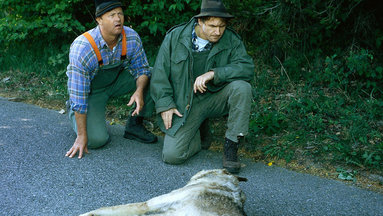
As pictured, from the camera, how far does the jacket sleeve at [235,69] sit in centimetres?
368

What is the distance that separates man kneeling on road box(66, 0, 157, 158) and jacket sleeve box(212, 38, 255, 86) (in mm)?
928

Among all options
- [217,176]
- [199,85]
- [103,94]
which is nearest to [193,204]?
[217,176]

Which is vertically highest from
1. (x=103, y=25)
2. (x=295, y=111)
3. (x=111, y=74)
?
(x=103, y=25)

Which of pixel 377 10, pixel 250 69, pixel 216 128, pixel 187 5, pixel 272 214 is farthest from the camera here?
pixel 187 5

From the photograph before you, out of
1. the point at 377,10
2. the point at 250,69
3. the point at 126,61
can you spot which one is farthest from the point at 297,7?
the point at 126,61

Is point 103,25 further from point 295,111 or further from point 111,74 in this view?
point 295,111

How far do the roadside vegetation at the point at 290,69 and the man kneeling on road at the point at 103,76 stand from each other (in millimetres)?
752

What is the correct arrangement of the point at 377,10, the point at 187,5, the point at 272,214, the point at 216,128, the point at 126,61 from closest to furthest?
the point at 272,214, the point at 126,61, the point at 216,128, the point at 377,10, the point at 187,5

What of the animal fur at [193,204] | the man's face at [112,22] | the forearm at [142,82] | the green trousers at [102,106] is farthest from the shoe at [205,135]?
the animal fur at [193,204]

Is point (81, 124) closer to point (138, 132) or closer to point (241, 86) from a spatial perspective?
point (138, 132)

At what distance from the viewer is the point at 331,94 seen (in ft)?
17.4

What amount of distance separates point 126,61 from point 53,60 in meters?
2.79

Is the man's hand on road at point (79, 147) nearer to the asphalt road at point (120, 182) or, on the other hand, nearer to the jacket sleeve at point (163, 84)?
the asphalt road at point (120, 182)

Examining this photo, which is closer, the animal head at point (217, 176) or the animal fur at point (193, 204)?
the animal fur at point (193, 204)
